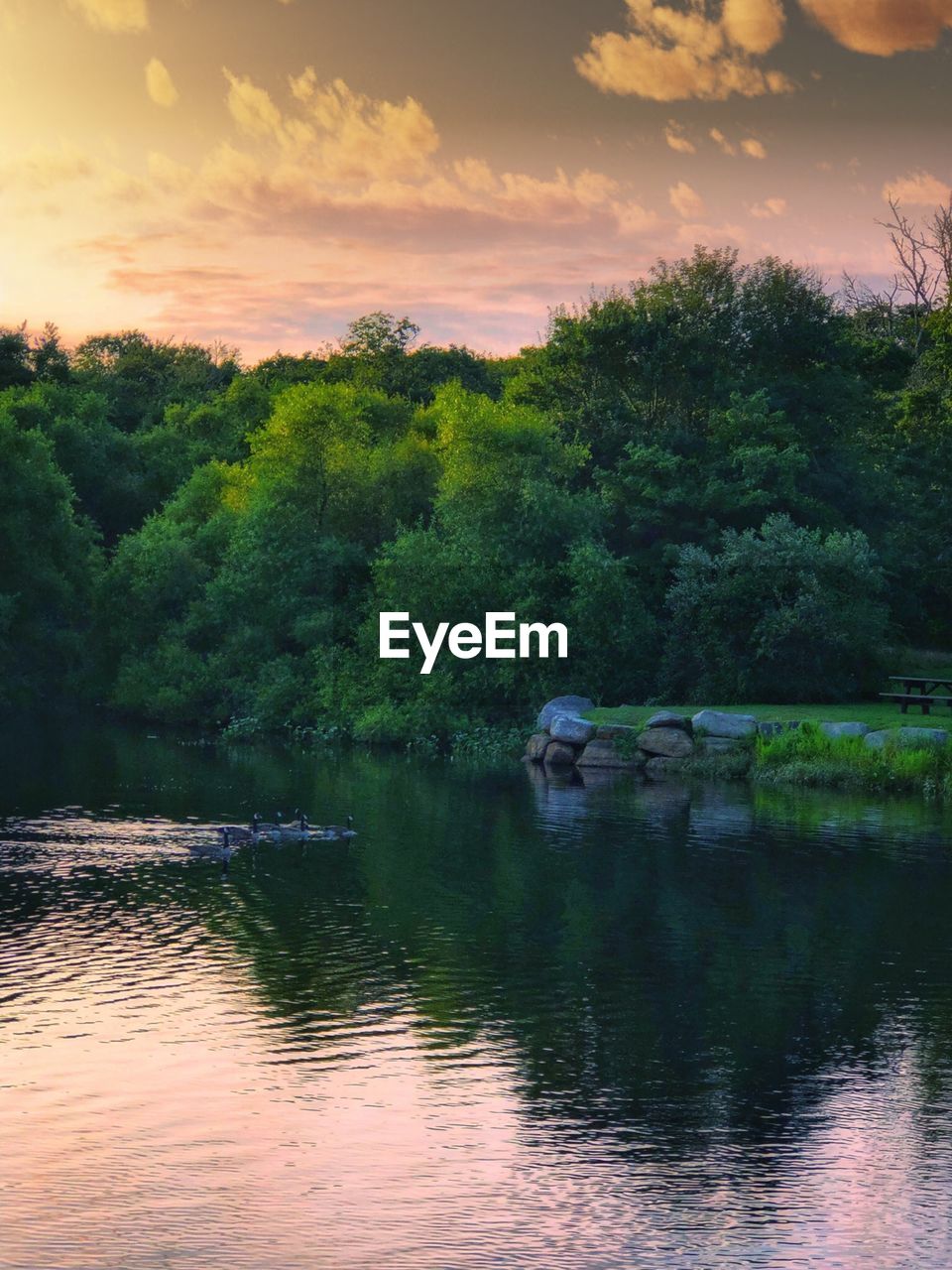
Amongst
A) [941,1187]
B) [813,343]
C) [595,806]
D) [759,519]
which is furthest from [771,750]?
[941,1187]

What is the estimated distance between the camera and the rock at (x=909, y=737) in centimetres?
5288

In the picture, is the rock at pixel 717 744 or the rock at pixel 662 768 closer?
the rock at pixel 717 744

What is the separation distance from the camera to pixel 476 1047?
22781 millimetres

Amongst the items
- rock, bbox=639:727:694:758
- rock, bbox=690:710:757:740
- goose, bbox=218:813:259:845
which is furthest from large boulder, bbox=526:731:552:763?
goose, bbox=218:813:259:845

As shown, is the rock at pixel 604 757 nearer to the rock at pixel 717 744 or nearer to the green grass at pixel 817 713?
the green grass at pixel 817 713

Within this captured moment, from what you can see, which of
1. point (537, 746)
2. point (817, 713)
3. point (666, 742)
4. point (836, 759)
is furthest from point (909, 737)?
point (537, 746)

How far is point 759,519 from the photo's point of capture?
71.9 metres

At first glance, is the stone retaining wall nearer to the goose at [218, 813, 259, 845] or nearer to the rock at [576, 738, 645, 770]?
the rock at [576, 738, 645, 770]

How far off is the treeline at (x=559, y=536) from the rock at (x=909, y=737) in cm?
994

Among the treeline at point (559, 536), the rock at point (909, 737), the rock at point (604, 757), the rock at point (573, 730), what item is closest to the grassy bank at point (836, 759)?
the rock at point (909, 737)

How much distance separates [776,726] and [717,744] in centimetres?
216

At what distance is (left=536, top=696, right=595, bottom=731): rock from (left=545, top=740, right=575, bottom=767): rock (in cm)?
190

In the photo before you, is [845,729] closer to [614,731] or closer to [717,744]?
[717,744]

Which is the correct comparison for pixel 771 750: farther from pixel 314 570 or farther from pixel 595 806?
pixel 314 570
